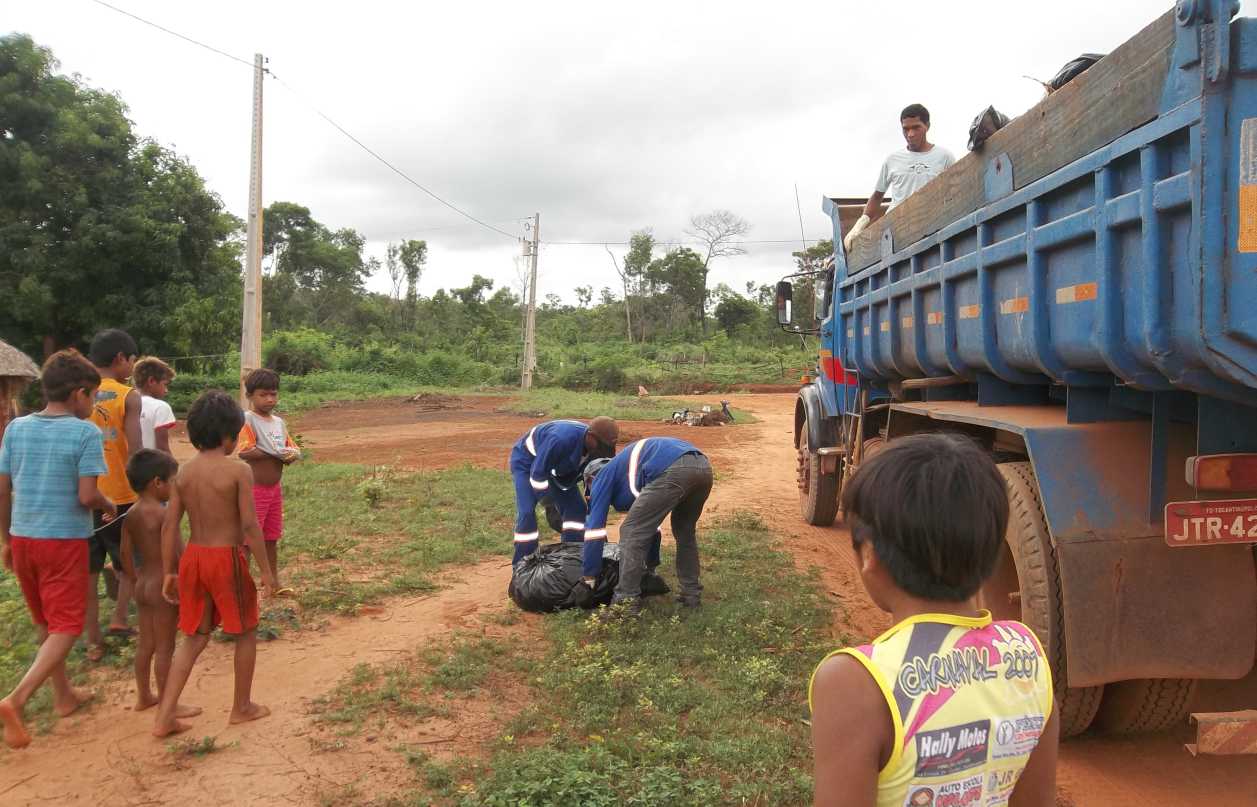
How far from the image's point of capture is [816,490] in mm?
8250

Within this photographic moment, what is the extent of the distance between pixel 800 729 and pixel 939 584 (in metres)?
2.61

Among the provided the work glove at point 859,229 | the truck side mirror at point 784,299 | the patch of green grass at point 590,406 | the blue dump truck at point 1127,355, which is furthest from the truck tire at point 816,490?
the patch of green grass at point 590,406

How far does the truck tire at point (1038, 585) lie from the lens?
10.4ft

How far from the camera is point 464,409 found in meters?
24.8

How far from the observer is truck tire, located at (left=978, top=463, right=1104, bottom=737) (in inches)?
125

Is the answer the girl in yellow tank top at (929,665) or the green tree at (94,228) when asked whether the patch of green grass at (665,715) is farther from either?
the green tree at (94,228)

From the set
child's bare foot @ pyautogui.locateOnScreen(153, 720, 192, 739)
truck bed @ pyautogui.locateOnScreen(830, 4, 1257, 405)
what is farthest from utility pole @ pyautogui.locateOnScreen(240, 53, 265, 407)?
truck bed @ pyautogui.locateOnScreen(830, 4, 1257, 405)

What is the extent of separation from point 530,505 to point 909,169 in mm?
3793

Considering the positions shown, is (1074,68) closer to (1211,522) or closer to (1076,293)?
(1076,293)

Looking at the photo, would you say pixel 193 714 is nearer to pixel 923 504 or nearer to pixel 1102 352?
pixel 923 504

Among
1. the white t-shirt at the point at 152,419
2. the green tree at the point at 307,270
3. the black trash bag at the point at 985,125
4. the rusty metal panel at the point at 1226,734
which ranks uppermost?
the green tree at the point at 307,270

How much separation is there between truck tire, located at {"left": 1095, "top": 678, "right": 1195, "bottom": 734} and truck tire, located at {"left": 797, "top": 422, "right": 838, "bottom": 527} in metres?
4.48

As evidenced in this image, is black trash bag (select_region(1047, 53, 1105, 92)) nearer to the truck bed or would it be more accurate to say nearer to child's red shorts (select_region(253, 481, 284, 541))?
the truck bed

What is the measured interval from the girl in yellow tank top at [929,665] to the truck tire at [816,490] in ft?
22.1
